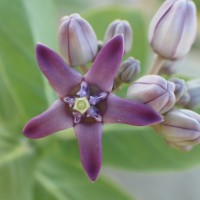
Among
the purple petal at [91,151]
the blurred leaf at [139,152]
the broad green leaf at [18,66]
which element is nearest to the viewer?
the purple petal at [91,151]

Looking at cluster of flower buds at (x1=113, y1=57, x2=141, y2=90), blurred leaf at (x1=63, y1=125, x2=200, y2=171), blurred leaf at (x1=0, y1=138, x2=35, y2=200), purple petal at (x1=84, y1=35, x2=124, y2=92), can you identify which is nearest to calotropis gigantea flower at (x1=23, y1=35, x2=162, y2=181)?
purple petal at (x1=84, y1=35, x2=124, y2=92)

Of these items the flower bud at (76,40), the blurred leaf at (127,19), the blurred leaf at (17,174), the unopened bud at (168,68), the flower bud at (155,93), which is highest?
the flower bud at (76,40)

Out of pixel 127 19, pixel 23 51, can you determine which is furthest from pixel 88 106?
pixel 127 19

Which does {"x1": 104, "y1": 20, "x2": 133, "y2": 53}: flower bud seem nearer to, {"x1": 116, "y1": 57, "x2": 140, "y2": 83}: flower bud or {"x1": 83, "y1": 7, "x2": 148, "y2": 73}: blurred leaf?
{"x1": 116, "y1": 57, "x2": 140, "y2": 83}: flower bud

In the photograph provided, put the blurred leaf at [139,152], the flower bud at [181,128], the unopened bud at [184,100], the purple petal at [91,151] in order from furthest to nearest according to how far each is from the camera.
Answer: the blurred leaf at [139,152] < the unopened bud at [184,100] < the flower bud at [181,128] < the purple petal at [91,151]

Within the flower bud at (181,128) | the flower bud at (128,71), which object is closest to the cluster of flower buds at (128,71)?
the flower bud at (128,71)

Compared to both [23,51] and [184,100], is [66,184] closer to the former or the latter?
[23,51]

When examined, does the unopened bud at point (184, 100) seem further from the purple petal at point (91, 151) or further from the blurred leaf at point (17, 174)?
the blurred leaf at point (17, 174)

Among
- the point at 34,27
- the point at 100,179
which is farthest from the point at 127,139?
the point at 34,27
